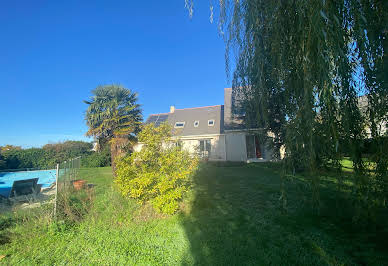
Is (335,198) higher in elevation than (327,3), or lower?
lower

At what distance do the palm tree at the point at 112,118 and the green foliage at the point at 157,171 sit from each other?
5.87 m

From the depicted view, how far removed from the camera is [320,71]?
1869 mm

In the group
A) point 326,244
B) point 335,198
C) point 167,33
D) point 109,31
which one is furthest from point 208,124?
Result: point 326,244

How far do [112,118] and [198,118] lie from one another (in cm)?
1014

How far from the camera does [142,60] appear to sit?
531 inches

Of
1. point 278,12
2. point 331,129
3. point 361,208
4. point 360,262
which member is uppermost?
point 278,12

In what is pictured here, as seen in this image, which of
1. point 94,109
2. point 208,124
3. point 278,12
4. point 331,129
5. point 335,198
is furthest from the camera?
point 208,124

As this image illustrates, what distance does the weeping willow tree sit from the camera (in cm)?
197

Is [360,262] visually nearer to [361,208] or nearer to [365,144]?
[361,208]

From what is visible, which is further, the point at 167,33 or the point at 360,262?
the point at 167,33

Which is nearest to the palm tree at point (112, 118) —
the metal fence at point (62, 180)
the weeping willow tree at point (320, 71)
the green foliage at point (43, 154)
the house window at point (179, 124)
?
the metal fence at point (62, 180)

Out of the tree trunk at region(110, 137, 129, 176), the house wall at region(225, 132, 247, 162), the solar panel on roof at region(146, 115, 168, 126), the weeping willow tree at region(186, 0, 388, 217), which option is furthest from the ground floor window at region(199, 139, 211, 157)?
the weeping willow tree at region(186, 0, 388, 217)

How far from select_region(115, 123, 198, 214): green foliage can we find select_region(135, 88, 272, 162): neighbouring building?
8.52m

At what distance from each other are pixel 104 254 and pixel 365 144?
15.3 feet
